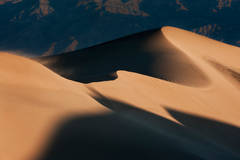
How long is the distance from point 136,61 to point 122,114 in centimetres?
950

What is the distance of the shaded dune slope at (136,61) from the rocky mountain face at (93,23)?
514 ft

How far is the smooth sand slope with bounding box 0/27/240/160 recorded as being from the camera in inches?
144

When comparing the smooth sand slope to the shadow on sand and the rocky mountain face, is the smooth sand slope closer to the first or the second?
the shadow on sand

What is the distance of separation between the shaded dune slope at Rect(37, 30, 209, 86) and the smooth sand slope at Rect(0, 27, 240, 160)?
0.33 ft

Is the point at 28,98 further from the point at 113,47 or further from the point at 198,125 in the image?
the point at 113,47

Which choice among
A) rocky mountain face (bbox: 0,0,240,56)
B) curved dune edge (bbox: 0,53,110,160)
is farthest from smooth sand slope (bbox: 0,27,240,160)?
rocky mountain face (bbox: 0,0,240,56)

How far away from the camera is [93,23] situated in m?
194

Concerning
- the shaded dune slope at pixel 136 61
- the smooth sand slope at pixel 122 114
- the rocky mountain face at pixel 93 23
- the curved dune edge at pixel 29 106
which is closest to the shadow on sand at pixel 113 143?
the smooth sand slope at pixel 122 114

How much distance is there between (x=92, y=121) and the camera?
4.23 m

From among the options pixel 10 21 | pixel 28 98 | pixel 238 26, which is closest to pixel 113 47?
pixel 28 98

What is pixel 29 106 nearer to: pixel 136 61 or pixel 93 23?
pixel 136 61

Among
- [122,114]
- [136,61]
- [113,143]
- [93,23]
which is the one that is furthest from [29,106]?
[93,23]

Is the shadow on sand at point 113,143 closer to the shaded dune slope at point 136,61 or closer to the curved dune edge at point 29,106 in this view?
the curved dune edge at point 29,106

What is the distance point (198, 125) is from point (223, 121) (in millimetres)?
1014
